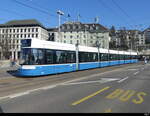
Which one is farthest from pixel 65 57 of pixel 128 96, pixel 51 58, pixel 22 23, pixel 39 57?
pixel 22 23

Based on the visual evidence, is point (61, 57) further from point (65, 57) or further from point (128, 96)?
point (128, 96)

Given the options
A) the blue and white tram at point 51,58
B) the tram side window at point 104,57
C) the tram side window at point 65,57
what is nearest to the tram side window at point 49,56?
the blue and white tram at point 51,58

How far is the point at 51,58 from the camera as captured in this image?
1725 centimetres

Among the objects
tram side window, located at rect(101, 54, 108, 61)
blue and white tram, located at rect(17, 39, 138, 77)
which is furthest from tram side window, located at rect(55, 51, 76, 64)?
tram side window, located at rect(101, 54, 108, 61)

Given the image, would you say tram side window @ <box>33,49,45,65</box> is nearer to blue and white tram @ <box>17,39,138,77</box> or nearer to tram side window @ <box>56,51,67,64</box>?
blue and white tram @ <box>17,39,138,77</box>

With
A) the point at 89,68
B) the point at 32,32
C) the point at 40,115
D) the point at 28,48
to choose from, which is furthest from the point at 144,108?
the point at 32,32

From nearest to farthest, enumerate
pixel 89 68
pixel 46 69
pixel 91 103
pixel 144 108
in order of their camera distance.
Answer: pixel 144 108, pixel 91 103, pixel 46 69, pixel 89 68

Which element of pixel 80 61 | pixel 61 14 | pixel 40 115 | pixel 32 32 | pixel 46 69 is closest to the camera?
pixel 40 115

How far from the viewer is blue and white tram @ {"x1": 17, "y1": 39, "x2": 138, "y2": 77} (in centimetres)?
1532

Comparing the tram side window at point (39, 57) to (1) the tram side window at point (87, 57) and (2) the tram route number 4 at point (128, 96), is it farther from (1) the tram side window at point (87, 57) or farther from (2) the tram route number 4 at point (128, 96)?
(2) the tram route number 4 at point (128, 96)

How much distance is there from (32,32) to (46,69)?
297ft

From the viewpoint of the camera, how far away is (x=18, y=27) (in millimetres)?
104500

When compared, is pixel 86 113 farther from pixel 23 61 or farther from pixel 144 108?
pixel 23 61

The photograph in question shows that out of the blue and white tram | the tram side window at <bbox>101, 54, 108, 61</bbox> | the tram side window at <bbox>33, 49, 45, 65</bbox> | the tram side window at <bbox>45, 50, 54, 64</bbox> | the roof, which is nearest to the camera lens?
the blue and white tram
